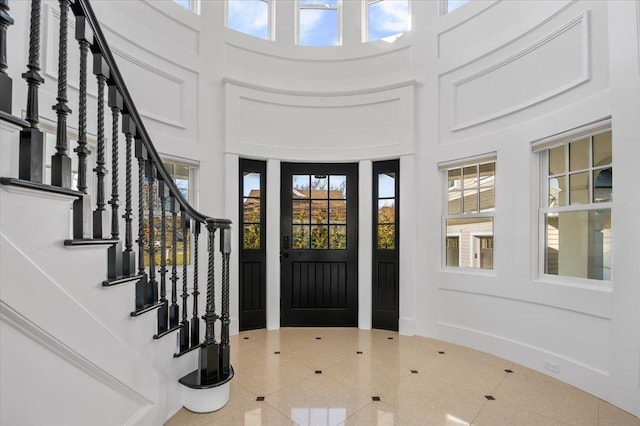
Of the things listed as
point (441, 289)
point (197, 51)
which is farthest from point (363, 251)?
point (197, 51)

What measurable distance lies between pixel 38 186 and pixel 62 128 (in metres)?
0.32

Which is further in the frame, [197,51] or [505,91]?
[197,51]

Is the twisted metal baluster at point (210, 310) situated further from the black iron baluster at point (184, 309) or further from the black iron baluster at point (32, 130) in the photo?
the black iron baluster at point (32, 130)

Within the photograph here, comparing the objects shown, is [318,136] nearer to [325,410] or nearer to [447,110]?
[447,110]

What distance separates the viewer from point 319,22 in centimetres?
448

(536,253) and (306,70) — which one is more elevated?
(306,70)

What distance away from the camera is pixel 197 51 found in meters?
3.84

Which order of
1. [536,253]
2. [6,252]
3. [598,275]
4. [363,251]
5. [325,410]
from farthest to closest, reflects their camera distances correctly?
[363,251], [536,253], [598,275], [325,410], [6,252]

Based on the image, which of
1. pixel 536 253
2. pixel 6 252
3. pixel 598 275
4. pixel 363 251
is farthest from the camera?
pixel 363 251

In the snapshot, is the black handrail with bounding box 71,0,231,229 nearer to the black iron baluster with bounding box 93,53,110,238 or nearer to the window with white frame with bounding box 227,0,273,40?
the black iron baluster with bounding box 93,53,110,238

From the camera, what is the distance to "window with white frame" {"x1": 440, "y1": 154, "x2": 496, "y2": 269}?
3.60 meters

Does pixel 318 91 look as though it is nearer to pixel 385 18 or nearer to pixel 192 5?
pixel 385 18

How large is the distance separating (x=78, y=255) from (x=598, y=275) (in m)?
3.54

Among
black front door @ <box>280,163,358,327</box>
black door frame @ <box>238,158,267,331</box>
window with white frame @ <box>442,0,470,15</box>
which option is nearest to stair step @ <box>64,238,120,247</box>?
black door frame @ <box>238,158,267,331</box>
